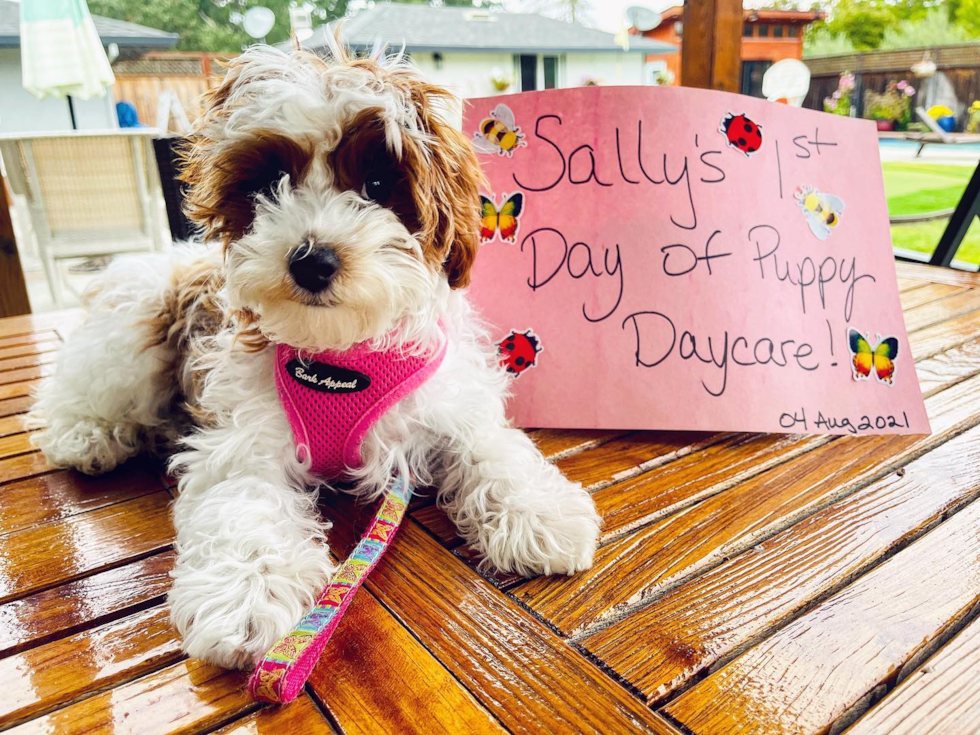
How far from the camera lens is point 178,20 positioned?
18016 millimetres

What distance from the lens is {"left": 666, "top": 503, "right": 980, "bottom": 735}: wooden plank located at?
100 cm

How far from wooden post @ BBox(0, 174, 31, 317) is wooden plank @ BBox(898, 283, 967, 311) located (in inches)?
151

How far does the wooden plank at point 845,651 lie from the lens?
100 centimetres

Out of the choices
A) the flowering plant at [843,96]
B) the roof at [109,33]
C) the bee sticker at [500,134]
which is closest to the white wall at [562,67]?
the roof at [109,33]

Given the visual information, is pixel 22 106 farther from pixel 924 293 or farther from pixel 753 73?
pixel 924 293

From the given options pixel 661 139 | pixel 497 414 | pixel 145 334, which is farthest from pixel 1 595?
pixel 661 139

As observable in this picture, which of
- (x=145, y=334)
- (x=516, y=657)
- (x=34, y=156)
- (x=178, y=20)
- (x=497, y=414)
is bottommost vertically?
(x=516, y=657)

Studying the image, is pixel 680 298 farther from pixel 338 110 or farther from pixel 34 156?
pixel 34 156

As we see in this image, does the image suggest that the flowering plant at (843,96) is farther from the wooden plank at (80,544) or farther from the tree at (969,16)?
the wooden plank at (80,544)

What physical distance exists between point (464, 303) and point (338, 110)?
0.71 meters

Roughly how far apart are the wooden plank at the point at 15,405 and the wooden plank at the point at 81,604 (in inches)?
43.6

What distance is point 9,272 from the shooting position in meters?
3.27

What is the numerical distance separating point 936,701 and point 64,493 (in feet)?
5.89

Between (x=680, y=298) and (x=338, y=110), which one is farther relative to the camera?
(x=680, y=298)
